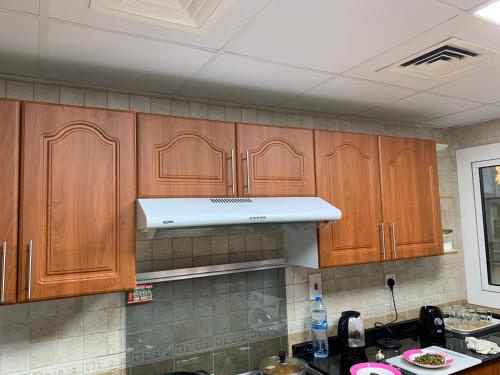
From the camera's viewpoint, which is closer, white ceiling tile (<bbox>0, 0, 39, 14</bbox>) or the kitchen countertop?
white ceiling tile (<bbox>0, 0, 39, 14</bbox>)

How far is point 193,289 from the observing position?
76.4 inches

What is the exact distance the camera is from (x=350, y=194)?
2.07m

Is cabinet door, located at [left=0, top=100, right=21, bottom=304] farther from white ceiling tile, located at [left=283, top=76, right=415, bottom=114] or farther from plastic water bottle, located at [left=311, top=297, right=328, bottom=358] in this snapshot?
plastic water bottle, located at [left=311, top=297, right=328, bottom=358]

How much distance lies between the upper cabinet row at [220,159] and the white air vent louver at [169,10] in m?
0.44

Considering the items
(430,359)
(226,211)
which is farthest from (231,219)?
(430,359)

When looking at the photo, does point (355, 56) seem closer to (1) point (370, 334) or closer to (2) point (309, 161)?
(2) point (309, 161)

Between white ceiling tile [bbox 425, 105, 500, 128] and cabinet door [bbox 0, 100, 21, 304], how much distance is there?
2594 mm

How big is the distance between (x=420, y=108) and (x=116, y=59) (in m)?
1.87

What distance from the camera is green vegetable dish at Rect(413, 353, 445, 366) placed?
1958 mm

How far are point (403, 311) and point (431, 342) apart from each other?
1.18 feet

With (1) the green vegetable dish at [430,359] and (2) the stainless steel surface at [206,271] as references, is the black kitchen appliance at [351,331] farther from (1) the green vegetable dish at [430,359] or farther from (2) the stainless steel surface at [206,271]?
(2) the stainless steel surface at [206,271]

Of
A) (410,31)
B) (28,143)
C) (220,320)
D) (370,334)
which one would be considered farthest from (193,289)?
(410,31)

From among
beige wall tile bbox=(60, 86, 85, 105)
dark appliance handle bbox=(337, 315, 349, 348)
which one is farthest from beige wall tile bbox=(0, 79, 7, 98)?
dark appliance handle bbox=(337, 315, 349, 348)

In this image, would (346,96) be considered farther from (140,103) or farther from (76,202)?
(76,202)
